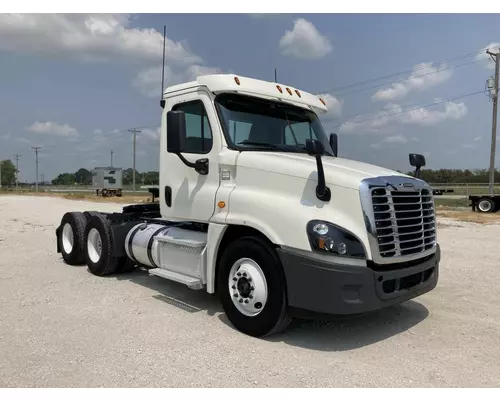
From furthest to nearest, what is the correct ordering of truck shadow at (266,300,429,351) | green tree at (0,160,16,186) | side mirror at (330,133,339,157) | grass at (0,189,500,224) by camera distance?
green tree at (0,160,16,186) < grass at (0,189,500,224) < side mirror at (330,133,339,157) < truck shadow at (266,300,429,351)

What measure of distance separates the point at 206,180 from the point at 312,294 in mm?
2115

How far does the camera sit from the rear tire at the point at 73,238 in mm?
8531

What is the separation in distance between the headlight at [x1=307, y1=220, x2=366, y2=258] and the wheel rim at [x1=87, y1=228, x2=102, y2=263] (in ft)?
15.4

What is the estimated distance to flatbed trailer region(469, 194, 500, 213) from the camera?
1027 inches

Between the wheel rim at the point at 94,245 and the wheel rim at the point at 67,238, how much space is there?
0.91 meters

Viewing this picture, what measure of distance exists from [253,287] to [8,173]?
471ft

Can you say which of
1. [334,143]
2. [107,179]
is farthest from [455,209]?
[107,179]

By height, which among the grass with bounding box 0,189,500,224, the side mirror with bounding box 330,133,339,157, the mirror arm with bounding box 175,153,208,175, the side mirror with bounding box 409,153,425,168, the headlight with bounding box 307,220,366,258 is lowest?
the grass with bounding box 0,189,500,224

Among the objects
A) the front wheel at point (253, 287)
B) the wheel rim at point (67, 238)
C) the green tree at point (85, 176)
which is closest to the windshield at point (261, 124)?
the front wheel at point (253, 287)

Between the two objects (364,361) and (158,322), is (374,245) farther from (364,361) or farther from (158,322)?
(158,322)

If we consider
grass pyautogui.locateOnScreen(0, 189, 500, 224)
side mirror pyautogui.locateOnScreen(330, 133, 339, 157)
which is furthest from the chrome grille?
grass pyautogui.locateOnScreen(0, 189, 500, 224)

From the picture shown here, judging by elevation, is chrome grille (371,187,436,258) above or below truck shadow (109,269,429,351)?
above

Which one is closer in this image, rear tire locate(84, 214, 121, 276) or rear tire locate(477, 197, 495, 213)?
rear tire locate(84, 214, 121, 276)

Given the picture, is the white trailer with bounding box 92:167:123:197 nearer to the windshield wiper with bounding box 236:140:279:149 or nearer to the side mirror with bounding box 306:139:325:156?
the windshield wiper with bounding box 236:140:279:149
